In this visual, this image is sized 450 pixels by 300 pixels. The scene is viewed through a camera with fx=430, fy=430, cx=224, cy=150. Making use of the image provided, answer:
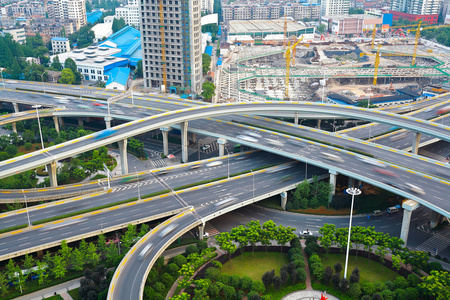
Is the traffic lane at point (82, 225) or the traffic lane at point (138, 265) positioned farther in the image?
the traffic lane at point (82, 225)

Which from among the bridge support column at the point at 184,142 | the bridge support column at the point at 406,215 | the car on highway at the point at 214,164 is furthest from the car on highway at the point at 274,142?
the bridge support column at the point at 406,215

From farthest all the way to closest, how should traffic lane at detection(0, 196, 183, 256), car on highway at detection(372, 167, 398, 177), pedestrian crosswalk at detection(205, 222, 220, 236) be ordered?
1. car on highway at detection(372, 167, 398, 177)
2. pedestrian crosswalk at detection(205, 222, 220, 236)
3. traffic lane at detection(0, 196, 183, 256)

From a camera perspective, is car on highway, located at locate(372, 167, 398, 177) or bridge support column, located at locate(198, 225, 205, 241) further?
car on highway, located at locate(372, 167, 398, 177)

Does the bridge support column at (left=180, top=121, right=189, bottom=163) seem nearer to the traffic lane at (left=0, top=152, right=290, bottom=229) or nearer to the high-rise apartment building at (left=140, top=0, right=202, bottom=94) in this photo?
the traffic lane at (left=0, top=152, right=290, bottom=229)

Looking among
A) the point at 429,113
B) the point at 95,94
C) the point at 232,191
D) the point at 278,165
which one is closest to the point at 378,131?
the point at 429,113

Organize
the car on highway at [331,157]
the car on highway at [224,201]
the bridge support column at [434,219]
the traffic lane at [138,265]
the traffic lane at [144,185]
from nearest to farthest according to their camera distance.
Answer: the traffic lane at [138,265] → the traffic lane at [144,185] → the bridge support column at [434,219] → the car on highway at [224,201] → the car on highway at [331,157]

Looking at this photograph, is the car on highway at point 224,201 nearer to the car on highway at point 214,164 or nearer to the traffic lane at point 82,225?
the traffic lane at point 82,225

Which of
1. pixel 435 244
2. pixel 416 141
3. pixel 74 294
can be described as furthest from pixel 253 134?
pixel 74 294

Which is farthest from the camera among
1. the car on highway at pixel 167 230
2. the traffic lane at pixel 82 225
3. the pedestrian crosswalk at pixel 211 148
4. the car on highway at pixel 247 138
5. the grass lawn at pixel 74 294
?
the pedestrian crosswalk at pixel 211 148

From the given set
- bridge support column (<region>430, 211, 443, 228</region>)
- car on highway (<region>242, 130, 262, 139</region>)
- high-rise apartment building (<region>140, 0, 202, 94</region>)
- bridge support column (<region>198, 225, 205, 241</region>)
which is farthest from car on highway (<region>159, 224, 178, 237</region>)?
high-rise apartment building (<region>140, 0, 202, 94</region>)
